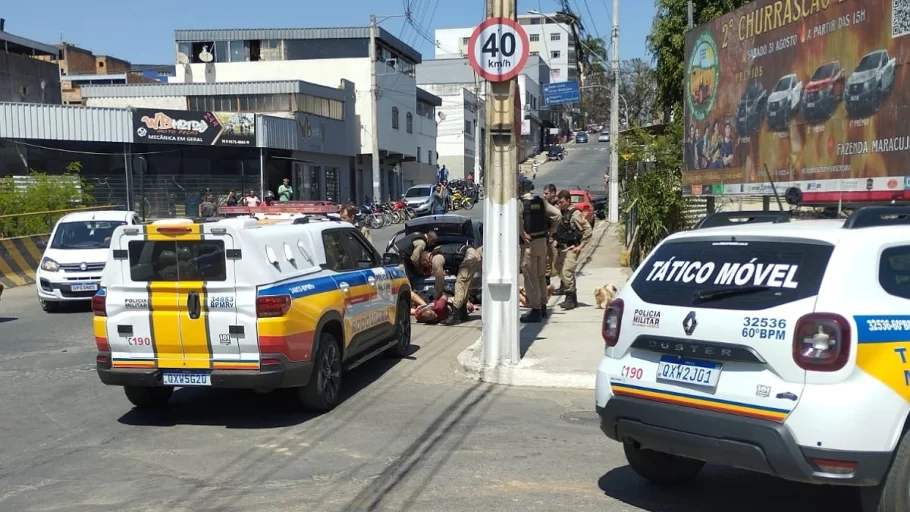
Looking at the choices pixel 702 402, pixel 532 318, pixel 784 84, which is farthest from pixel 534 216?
pixel 702 402

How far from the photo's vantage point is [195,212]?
119 feet

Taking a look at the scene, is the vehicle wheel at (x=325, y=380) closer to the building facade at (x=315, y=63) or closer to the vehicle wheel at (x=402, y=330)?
the vehicle wheel at (x=402, y=330)

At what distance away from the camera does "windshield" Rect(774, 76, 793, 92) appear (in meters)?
12.5

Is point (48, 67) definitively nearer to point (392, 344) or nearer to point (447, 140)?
point (447, 140)

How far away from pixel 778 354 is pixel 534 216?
8.26m

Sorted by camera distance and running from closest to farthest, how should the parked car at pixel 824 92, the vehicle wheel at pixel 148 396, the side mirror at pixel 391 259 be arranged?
the vehicle wheel at pixel 148 396, the side mirror at pixel 391 259, the parked car at pixel 824 92

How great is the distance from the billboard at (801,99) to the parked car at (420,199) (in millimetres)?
25483

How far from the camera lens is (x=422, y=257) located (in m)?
13.8

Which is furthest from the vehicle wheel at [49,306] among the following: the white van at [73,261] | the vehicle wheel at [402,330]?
the vehicle wheel at [402,330]

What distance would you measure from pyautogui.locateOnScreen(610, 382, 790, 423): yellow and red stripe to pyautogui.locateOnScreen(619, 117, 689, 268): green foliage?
1259cm

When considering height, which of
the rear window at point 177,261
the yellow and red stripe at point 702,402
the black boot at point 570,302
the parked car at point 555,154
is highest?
the parked car at point 555,154

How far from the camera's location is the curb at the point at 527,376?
9266 millimetres

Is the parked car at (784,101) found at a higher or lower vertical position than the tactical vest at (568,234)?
higher

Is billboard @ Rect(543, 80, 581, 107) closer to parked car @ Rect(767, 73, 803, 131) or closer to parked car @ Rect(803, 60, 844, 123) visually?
parked car @ Rect(767, 73, 803, 131)
